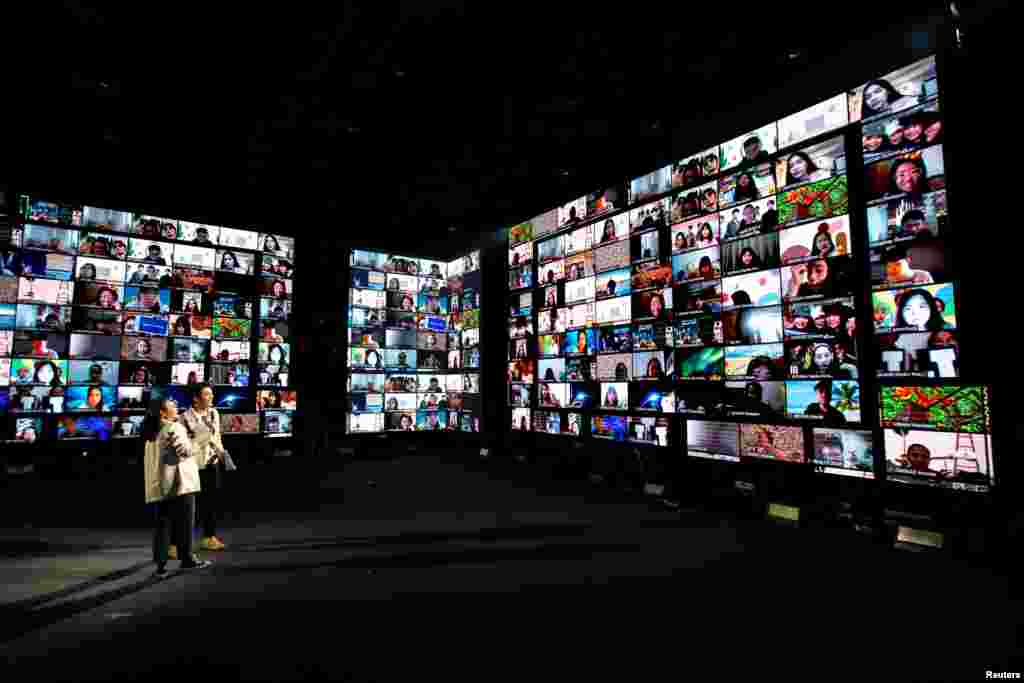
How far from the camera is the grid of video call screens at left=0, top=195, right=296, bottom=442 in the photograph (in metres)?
7.51

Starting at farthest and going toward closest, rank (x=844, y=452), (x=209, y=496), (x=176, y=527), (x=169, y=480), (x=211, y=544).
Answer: (x=844, y=452) → (x=209, y=496) → (x=211, y=544) → (x=176, y=527) → (x=169, y=480)

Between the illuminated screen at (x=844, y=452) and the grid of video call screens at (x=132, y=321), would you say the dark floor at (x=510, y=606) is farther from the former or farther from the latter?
the grid of video call screens at (x=132, y=321)

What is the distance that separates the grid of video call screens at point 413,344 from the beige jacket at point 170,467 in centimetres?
660

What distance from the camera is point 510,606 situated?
10.1 ft

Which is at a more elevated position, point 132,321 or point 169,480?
point 132,321

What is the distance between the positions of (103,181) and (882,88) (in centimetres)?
959

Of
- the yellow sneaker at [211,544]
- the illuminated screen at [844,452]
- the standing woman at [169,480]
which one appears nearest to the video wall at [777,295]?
the illuminated screen at [844,452]

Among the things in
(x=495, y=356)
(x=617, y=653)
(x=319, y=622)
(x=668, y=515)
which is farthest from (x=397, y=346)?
(x=617, y=653)

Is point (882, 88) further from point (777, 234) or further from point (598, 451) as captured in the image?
point (598, 451)

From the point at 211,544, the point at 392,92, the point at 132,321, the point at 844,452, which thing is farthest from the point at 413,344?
the point at 844,452

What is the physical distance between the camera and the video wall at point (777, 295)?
4328 millimetres

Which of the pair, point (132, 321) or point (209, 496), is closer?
point (209, 496)

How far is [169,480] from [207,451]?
2.27 feet

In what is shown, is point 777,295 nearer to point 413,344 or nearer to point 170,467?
point 170,467
